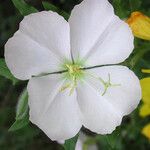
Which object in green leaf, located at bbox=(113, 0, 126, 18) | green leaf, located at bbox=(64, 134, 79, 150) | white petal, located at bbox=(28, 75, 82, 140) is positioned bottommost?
green leaf, located at bbox=(64, 134, 79, 150)

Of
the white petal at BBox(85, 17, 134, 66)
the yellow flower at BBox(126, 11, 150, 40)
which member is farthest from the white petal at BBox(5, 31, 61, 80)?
the yellow flower at BBox(126, 11, 150, 40)

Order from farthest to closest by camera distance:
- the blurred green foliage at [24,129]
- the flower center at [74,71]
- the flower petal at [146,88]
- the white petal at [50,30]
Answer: the blurred green foliage at [24,129] → the flower petal at [146,88] → the flower center at [74,71] → the white petal at [50,30]

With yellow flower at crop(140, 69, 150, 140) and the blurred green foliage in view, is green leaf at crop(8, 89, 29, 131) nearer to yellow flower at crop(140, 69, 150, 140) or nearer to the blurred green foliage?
yellow flower at crop(140, 69, 150, 140)

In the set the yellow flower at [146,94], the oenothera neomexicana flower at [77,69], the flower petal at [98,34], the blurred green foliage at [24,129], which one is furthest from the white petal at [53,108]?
the blurred green foliage at [24,129]

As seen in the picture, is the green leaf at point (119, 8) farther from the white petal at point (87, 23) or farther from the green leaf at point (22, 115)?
the green leaf at point (22, 115)

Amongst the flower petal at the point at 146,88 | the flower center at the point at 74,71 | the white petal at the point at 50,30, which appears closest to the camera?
the white petal at the point at 50,30

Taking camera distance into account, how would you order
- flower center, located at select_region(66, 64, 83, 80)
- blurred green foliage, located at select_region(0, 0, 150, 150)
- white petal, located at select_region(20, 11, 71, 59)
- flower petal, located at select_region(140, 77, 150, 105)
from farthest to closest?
1. blurred green foliage, located at select_region(0, 0, 150, 150)
2. flower petal, located at select_region(140, 77, 150, 105)
3. flower center, located at select_region(66, 64, 83, 80)
4. white petal, located at select_region(20, 11, 71, 59)

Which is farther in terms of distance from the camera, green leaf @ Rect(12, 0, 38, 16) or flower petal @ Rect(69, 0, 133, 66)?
green leaf @ Rect(12, 0, 38, 16)

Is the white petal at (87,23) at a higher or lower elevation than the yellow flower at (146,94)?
higher

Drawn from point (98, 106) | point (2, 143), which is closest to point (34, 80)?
point (98, 106)
